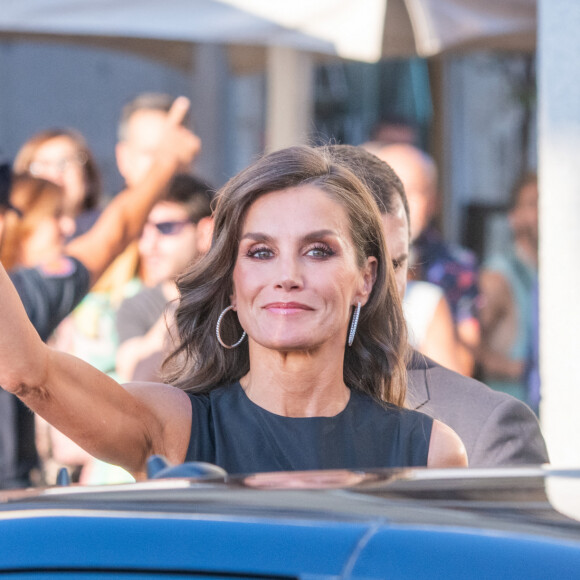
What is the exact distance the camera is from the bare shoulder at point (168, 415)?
2.45 meters

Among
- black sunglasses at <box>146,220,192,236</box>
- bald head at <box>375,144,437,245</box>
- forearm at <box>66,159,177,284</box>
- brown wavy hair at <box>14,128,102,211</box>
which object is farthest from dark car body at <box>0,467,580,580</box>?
brown wavy hair at <box>14,128,102,211</box>

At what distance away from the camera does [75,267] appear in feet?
13.9

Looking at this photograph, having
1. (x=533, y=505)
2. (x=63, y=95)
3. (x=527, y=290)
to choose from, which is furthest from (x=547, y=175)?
(x=63, y=95)

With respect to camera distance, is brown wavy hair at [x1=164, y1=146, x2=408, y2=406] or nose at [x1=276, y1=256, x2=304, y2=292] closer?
nose at [x1=276, y1=256, x2=304, y2=292]

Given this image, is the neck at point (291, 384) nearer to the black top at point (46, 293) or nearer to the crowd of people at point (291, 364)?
the crowd of people at point (291, 364)

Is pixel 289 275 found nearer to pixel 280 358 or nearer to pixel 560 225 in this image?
pixel 280 358

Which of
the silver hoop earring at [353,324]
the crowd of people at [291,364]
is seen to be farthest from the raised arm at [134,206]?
the silver hoop earring at [353,324]

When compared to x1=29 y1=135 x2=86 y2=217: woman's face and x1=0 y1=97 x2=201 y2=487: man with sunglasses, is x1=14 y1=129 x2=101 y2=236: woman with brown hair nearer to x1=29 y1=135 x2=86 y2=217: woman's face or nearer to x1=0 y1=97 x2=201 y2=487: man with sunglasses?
x1=29 y1=135 x2=86 y2=217: woman's face

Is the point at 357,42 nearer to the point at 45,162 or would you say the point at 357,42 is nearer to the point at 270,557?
the point at 45,162

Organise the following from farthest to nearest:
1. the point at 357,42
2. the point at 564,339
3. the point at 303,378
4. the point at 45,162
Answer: the point at 357,42, the point at 45,162, the point at 564,339, the point at 303,378

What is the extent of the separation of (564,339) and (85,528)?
293 centimetres

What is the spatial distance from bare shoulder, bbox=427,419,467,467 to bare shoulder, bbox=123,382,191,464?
1.72ft

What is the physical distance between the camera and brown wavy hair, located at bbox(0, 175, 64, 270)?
14.5ft

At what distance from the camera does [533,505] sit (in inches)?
52.9
